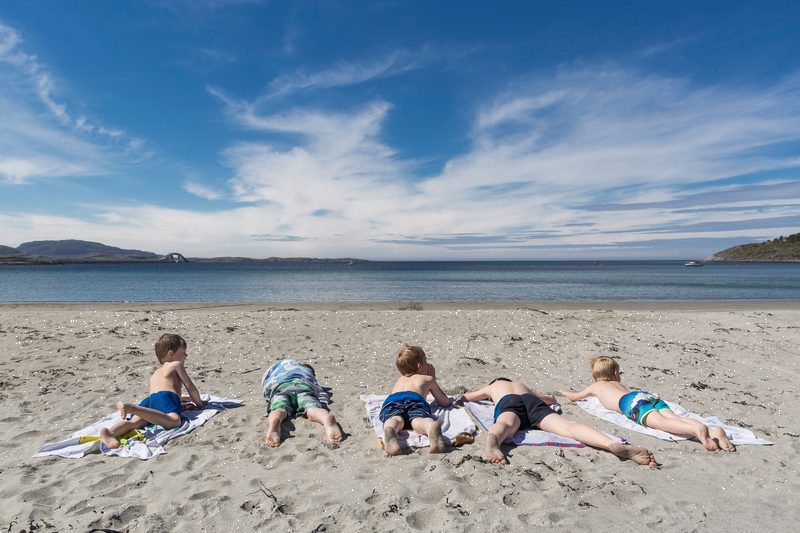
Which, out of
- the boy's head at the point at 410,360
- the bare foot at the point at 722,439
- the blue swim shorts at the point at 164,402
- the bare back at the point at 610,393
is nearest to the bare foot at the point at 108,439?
the blue swim shorts at the point at 164,402

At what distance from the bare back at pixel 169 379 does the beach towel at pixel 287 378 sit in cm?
108

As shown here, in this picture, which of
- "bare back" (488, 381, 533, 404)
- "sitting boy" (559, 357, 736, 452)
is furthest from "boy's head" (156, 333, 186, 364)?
"sitting boy" (559, 357, 736, 452)

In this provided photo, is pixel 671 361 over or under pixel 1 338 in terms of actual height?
under

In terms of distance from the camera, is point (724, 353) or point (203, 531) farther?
point (724, 353)

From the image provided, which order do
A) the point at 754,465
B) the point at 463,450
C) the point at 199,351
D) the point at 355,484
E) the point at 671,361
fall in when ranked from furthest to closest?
the point at 199,351 → the point at 671,361 → the point at 463,450 → the point at 754,465 → the point at 355,484

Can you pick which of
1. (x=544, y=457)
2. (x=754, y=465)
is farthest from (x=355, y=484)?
(x=754, y=465)

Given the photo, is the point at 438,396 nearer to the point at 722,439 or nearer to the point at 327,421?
the point at 327,421

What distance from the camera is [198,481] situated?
11.1 feet

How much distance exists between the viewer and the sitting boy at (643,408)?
4012 mm

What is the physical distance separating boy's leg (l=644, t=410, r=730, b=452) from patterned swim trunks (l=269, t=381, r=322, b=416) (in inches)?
160

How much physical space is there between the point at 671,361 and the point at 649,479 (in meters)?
5.50

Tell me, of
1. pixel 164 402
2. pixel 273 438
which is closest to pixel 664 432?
pixel 273 438

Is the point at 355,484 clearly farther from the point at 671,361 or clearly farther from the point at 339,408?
the point at 671,361

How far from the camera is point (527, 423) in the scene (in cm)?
445
